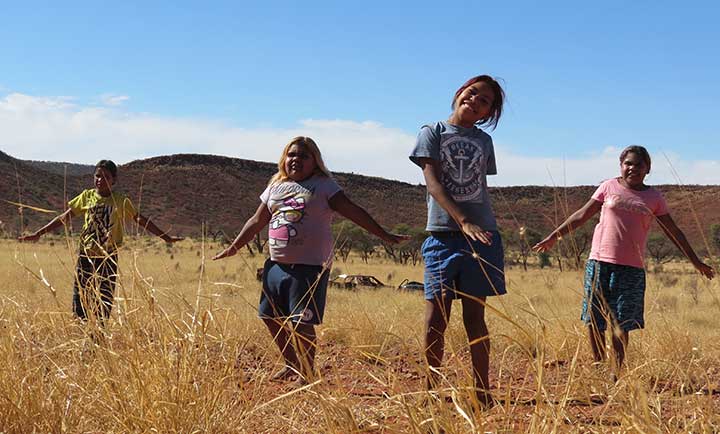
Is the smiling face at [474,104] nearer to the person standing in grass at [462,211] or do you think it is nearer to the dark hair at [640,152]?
the person standing in grass at [462,211]

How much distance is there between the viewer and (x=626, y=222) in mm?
4336

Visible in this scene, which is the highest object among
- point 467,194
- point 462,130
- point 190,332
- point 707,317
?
point 462,130

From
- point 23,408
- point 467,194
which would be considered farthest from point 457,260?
point 23,408

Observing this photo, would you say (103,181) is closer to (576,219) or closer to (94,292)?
(94,292)

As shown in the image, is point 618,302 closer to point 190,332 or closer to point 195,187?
point 190,332

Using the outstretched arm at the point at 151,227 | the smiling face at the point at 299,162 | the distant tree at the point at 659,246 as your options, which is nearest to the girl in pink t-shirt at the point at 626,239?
the smiling face at the point at 299,162

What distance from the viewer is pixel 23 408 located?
8.54ft

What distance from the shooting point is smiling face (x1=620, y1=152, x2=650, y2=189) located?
4367mm

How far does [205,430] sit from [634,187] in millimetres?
3009

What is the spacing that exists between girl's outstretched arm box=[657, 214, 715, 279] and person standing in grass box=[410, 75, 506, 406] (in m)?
1.20

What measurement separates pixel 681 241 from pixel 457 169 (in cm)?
153

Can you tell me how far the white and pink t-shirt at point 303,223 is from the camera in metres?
3.98

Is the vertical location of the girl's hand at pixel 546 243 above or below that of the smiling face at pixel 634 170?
below

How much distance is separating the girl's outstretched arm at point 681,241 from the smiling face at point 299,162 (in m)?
1.97
